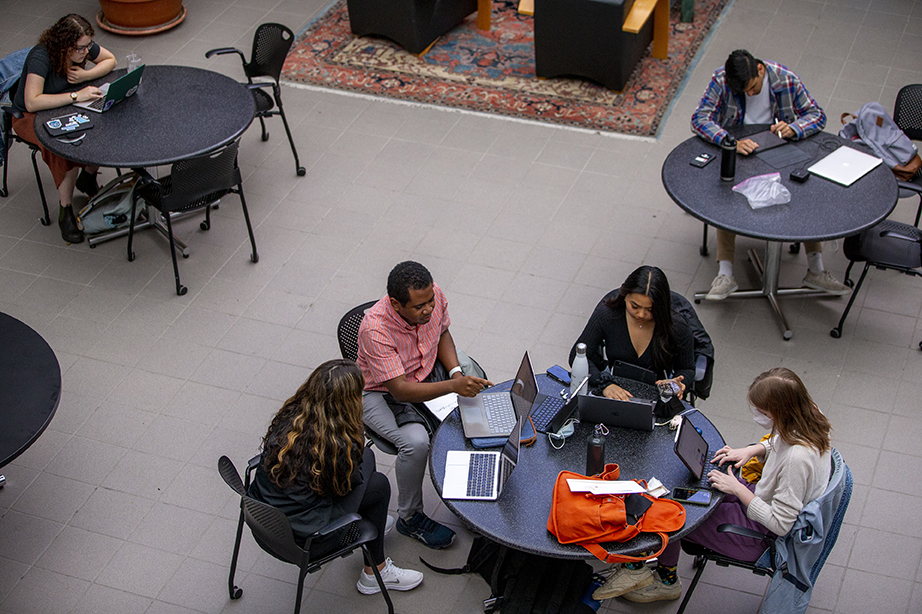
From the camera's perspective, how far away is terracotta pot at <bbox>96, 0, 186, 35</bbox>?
26.9 feet

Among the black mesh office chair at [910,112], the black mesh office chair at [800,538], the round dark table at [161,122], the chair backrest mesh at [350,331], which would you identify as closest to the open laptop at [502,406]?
the chair backrest mesh at [350,331]

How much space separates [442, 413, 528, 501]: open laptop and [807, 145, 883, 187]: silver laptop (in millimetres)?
2576

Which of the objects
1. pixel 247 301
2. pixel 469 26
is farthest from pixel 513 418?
pixel 469 26

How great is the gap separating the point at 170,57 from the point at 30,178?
197 centimetres

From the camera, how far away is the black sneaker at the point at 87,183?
247 inches

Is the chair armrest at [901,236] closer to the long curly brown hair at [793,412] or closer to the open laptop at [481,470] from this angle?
the long curly brown hair at [793,412]

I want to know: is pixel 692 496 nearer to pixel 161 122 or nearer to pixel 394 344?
pixel 394 344

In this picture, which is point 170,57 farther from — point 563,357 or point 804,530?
point 804,530

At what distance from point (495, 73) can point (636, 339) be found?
4.25 metres

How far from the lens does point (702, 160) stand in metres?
5.19

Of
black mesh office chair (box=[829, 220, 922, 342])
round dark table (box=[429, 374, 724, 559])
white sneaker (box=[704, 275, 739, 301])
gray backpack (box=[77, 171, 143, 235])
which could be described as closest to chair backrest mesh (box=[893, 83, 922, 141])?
black mesh office chair (box=[829, 220, 922, 342])

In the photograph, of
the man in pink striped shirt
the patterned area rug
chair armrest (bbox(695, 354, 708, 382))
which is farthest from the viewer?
the patterned area rug

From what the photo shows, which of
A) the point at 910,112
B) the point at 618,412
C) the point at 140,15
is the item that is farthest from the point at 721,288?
the point at 140,15

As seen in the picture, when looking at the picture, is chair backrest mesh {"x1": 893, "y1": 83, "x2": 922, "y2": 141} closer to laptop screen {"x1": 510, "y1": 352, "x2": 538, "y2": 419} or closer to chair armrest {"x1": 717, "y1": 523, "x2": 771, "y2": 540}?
chair armrest {"x1": 717, "y1": 523, "x2": 771, "y2": 540}
